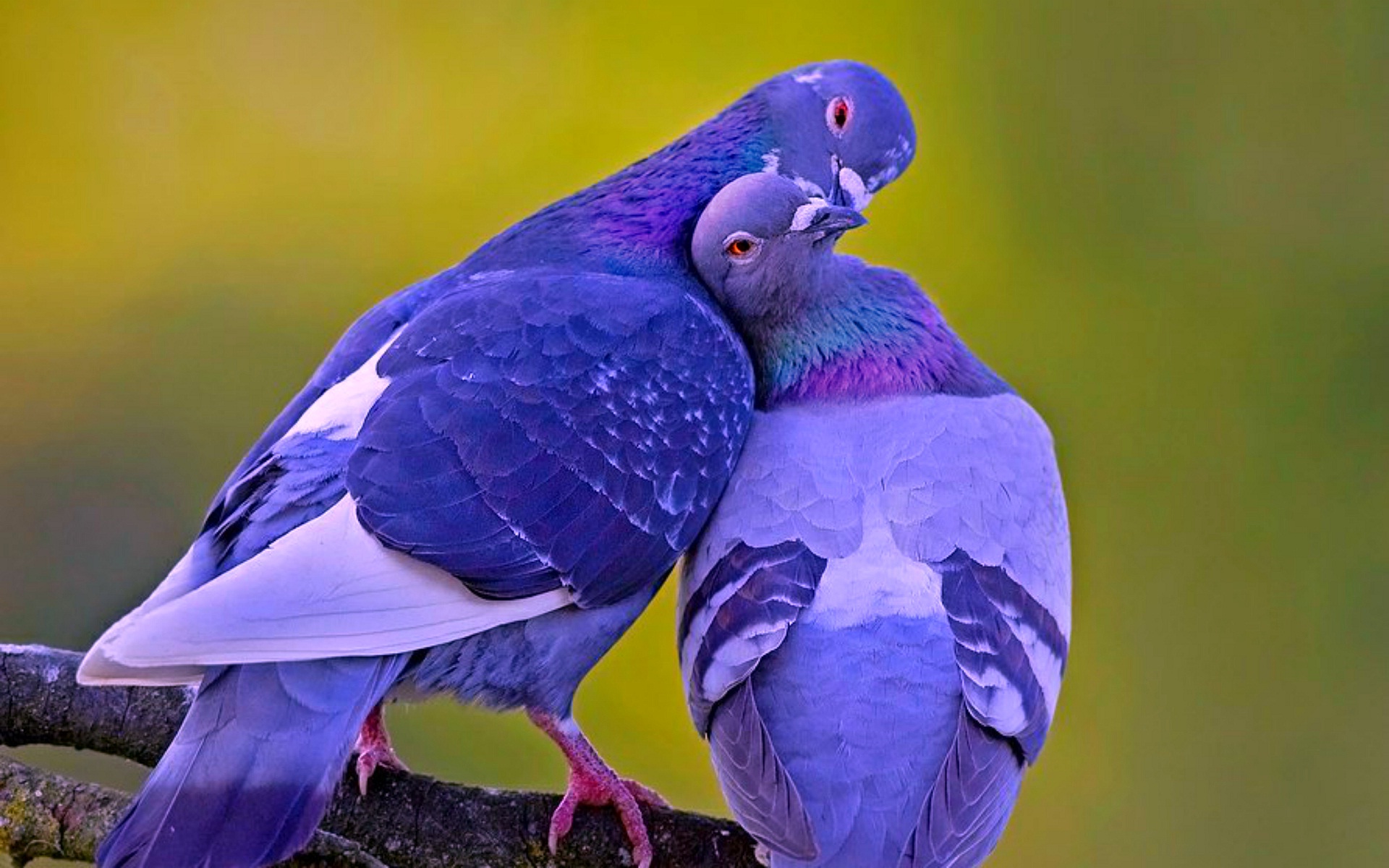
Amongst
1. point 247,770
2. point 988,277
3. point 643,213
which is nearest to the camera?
point 247,770

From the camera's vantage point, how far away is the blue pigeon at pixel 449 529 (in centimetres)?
307

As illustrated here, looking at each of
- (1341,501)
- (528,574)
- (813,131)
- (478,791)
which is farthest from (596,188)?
(1341,501)

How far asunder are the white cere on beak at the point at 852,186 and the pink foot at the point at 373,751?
177 centimetres

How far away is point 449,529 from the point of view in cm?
344

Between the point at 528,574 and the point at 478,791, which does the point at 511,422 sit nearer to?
the point at 528,574

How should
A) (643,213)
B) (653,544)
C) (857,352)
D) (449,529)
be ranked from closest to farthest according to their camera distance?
(449,529)
(653,544)
(857,352)
(643,213)

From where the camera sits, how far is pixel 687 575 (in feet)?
12.6

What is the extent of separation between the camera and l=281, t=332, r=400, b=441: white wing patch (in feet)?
11.7

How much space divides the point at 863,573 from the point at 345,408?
3.58 ft

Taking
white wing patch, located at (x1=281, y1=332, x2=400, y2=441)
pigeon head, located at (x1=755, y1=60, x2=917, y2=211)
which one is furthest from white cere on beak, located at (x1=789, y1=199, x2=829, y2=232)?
white wing patch, located at (x1=281, y1=332, x2=400, y2=441)

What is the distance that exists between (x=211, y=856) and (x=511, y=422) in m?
1.08

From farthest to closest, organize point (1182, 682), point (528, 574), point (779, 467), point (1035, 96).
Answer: point (1035, 96)
point (1182, 682)
point (779, 467)
point (528, 574)

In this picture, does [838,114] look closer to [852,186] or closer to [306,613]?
[852,186]

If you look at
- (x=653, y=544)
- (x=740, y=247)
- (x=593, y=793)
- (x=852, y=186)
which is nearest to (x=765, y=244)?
(x=740, y=247)
